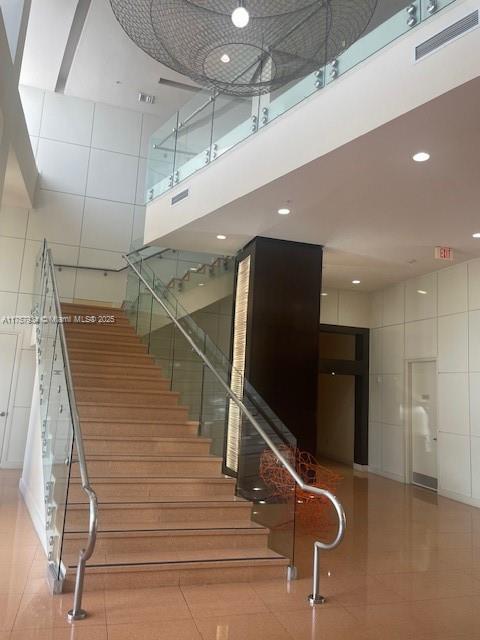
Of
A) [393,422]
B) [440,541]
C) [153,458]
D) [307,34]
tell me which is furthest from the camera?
[393,422]

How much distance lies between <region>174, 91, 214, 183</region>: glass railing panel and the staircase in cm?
321

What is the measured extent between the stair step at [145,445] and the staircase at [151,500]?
0.04 ft

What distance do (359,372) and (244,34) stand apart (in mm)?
9659

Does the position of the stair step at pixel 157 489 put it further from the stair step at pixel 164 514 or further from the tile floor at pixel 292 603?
the tile floor at pixel 292 603

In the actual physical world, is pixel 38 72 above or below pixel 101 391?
above

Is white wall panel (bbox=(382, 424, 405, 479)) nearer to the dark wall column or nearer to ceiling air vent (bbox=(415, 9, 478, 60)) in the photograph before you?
the dark wall column

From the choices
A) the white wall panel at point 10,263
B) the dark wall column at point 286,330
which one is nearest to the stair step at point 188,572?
the dark wall column at point 286,330

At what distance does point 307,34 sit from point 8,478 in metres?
8.47

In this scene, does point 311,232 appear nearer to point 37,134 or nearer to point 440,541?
point 440,541

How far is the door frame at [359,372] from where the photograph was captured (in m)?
11.2

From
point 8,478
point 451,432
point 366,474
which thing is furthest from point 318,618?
point 366,474

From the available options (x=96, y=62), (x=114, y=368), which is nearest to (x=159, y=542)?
(x=114, y=368)

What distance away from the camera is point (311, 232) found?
7.57 m

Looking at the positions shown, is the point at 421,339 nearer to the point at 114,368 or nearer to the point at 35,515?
the point at 114,368
